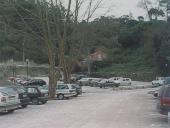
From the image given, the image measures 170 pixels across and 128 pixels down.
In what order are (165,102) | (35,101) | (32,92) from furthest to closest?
(32,92)
(35,101)
(165,102)

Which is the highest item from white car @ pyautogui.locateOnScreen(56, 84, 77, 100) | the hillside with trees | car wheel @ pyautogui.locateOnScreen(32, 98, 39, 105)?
the hillside with trees

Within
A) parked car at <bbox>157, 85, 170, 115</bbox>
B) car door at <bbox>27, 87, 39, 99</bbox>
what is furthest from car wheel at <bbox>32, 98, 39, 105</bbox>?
parked car at <bbox>157, 85, 170, 115</bbox>

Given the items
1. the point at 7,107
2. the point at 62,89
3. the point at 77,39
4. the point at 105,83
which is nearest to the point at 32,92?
the point at 7,107

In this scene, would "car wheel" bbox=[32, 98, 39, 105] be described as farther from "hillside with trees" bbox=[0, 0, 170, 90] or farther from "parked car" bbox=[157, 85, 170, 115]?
"parked car" bbox=[157, 85, 170, 115]

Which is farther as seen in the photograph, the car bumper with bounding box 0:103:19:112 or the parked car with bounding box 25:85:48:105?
the parked car with bounding box 25:85:48:105

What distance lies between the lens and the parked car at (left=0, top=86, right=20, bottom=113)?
84.7 feet

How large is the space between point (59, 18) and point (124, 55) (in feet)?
198

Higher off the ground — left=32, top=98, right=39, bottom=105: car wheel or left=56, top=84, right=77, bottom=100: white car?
left=56, top=84, right=77, bottom=100: white car

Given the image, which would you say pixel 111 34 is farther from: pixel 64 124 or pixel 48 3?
pixel 64 124

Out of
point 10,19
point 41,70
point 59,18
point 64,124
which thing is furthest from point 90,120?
point 41,70

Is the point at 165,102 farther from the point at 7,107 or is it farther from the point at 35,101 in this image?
the point at 35,101

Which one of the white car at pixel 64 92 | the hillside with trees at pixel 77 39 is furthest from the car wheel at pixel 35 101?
the hillside with trees at pixel 77 39

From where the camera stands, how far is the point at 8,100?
2631 centimetres

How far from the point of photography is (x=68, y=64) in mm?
61281
